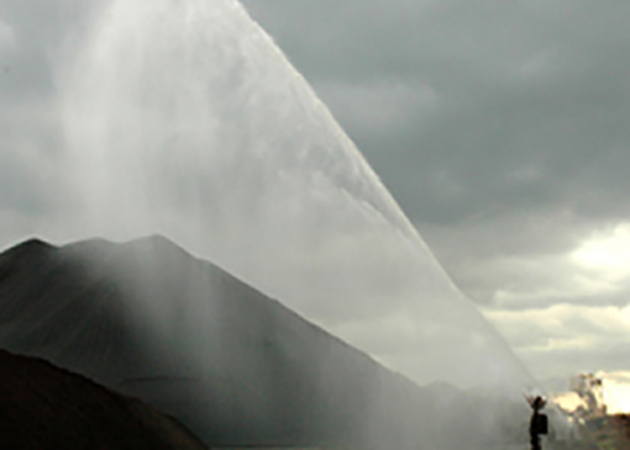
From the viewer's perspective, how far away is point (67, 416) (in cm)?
3716

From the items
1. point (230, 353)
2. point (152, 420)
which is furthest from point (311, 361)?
point (152, 420)

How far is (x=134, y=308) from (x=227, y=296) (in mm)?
14722

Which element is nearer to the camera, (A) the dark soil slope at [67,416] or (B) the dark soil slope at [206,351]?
(A) the dark soil slope at [67,416]

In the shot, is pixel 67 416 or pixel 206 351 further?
pixel 206 351

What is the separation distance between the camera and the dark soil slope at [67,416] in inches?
1342

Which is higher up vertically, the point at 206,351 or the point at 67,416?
the point at 206,351

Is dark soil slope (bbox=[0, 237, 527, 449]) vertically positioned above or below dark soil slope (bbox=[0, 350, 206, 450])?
above

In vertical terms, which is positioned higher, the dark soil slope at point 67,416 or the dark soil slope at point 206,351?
the dark soil slope at point 206,351

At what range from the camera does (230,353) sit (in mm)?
111250

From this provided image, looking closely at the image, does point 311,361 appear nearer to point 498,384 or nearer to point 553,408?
point 498,384

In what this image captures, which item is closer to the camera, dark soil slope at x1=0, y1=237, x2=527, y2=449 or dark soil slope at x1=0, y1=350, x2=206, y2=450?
dark soil slope at x1=0, y1=350, x2=206, y2=450

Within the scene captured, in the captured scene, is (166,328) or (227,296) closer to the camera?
(166,328)

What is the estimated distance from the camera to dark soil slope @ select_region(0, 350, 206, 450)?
112ft

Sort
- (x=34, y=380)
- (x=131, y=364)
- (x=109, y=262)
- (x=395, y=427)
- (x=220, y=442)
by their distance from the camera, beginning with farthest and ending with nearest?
(x=109, y=262) → (x=131, y=364) → (x=220, y=442) → (x=395, y=427) → (x=34, y=380)
